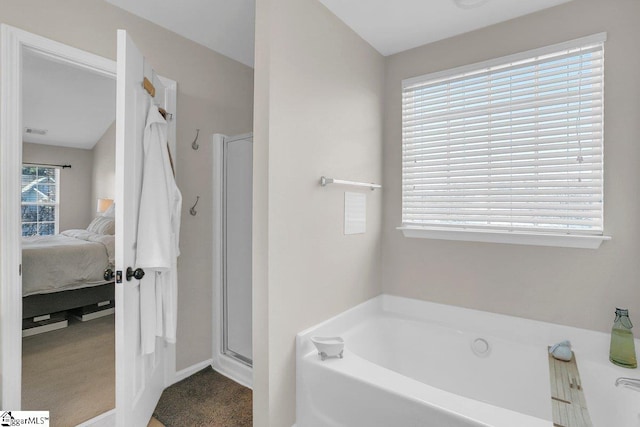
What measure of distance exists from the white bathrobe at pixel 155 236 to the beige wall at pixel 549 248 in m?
1.57

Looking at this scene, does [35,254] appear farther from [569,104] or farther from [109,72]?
[569,104]

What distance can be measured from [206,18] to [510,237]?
241cm

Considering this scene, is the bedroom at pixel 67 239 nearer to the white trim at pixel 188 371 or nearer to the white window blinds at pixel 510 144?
the white trim at pixel 188 371

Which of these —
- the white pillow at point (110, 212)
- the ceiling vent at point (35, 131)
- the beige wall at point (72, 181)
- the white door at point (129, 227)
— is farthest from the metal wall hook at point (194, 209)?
the beige wall at point (72, 181)

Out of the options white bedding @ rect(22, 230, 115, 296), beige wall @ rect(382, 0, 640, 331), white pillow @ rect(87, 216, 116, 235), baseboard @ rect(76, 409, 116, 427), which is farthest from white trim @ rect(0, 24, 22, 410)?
white pillow @ rect(87, 216, 116, 235)

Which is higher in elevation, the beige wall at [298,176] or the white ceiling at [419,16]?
the white ceiling at [419,16]

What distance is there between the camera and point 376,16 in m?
1.98

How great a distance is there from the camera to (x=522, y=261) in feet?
6.48

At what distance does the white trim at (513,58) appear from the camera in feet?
5.75

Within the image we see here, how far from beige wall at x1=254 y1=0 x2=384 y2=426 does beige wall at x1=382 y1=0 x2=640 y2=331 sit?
454mm

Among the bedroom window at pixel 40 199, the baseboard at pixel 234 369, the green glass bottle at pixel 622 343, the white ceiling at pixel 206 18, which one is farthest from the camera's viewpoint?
the bedroom window at pixel 40 199

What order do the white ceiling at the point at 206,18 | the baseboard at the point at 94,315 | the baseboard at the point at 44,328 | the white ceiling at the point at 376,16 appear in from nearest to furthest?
1. the white ceiling at the point at 376,16
2. the white ceiling at the point at 206,18
3. the baseboard at the point at 44,328
4. the baseboard at the point at 94,315

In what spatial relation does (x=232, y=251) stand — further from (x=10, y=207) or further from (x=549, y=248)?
(x=549, y=248)

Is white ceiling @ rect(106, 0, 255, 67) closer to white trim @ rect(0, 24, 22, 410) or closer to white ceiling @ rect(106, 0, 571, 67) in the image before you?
white ceiling @ rect(106, 0, 571, 67)
